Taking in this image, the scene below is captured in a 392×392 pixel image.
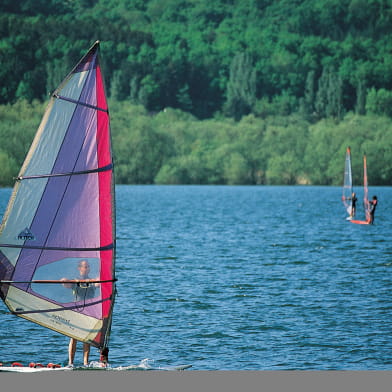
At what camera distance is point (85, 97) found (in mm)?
22031

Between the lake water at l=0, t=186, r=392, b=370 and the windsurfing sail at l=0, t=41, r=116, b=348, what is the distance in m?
3.71

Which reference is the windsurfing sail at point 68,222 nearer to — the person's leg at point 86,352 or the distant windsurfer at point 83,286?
the distant windsurfer at point 83,286

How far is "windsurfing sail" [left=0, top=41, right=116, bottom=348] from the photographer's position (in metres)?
22.0

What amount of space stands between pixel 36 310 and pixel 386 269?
3041 cm

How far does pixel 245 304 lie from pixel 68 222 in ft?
50.8

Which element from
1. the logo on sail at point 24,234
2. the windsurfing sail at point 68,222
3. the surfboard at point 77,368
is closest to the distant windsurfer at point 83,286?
the windsurfing sail at point 68,222

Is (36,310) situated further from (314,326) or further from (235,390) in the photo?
(314,326)

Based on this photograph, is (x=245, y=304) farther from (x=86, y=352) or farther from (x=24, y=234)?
(x=24, y=234)

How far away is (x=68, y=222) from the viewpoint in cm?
2228

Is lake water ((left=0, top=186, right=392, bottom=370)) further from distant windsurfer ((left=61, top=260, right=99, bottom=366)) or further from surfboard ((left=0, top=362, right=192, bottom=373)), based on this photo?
distant windsurfer ((left=61, top=260, right=99, bottom=366))

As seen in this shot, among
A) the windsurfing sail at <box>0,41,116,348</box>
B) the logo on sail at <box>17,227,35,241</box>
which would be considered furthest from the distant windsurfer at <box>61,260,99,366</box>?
the logo on sail at <box>17,227,35,241</box>

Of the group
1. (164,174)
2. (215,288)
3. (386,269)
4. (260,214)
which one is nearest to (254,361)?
(215,288)

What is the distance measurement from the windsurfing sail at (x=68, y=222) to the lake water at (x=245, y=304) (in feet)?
12.2

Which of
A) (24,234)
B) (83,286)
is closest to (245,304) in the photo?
(83,286)
